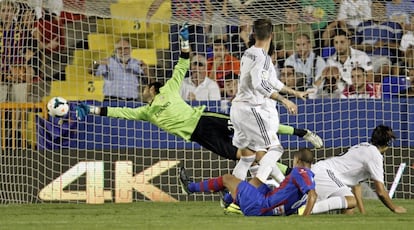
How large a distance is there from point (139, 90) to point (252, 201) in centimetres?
650

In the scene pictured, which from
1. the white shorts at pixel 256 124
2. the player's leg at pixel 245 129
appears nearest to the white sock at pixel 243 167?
the player's leg at pixel 245 129

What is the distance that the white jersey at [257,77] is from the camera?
Answer: 40.7 ft

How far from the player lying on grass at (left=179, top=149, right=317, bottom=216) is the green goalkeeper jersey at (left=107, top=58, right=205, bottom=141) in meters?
3.26

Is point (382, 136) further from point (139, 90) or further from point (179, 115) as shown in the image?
point (139, 90)

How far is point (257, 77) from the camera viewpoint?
1239cm

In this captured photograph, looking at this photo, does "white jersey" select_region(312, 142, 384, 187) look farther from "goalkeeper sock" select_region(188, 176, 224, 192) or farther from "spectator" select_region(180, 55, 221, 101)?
"spectator" select_region(180, 55, 221, 101)

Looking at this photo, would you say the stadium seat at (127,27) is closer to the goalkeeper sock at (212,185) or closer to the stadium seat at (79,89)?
the stadium seat at (79,89)

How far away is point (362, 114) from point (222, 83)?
2.30 meters

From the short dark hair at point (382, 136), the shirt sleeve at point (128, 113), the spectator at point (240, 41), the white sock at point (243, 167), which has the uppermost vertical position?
the spectator at point (240, 41)

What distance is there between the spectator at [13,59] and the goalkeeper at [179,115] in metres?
2.33

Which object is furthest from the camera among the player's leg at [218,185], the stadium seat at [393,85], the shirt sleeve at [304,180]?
the stadium seat at [393,85]

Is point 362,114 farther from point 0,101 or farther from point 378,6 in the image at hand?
point 0,101

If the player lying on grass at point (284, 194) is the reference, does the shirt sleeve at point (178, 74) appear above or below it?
above

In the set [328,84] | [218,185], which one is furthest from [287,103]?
[328,84]
